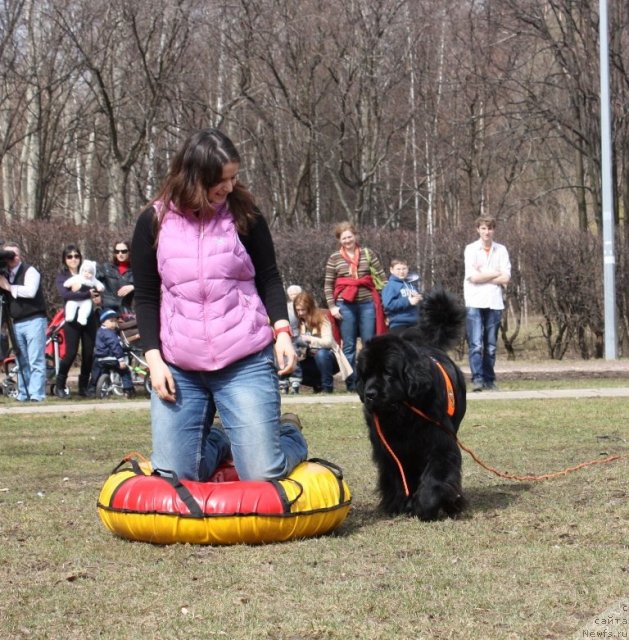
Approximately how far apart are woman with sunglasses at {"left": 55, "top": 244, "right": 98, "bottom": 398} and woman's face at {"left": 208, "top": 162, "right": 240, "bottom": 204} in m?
8.71

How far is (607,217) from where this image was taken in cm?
1792

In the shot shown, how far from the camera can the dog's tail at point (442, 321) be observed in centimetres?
693

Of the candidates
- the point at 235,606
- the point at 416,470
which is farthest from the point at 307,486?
the point at 235,606

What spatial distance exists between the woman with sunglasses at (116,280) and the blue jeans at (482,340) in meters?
4.35

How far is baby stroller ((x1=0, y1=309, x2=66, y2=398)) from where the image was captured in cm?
1417

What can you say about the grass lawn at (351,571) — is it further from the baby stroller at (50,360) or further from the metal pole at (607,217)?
the metal pole at (607,217)

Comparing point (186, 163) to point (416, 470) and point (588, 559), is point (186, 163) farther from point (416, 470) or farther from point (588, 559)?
point (588, 559)

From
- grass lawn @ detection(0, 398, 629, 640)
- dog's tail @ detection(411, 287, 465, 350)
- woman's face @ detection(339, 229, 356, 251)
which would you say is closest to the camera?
grass lawn @ detection(0, 398, 629, 640)

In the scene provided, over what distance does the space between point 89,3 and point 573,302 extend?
10824 millimetres

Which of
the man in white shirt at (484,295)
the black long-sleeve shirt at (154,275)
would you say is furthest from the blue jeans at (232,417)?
the man in white shirt at (484,295)

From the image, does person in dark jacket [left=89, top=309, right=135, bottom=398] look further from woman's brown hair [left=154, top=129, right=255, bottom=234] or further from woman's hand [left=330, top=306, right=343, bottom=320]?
woman's brown hair [left=154, top=129, right=255, bottom=234]

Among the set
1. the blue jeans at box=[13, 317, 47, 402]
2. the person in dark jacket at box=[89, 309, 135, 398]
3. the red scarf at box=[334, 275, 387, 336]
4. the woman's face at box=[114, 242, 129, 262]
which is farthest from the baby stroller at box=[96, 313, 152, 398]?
the red scarf at box=[334, 275, 387, 336]

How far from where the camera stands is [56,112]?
2325 centimetres

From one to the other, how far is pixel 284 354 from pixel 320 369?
8379mm
